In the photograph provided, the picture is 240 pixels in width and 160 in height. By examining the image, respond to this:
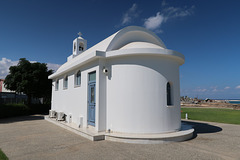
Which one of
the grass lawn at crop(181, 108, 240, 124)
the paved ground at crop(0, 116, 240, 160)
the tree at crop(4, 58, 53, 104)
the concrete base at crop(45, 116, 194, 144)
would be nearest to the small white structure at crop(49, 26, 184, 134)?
the concrete base at crop(45, 116, 194, 144)

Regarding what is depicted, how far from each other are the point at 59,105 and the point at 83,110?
15.8 ft

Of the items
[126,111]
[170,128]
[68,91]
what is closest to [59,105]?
[68,91]

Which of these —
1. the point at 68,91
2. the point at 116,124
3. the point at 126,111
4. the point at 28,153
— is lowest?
the point at 28,153

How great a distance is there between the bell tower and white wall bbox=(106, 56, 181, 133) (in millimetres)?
9364

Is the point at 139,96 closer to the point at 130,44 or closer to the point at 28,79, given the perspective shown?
the point at 130,44

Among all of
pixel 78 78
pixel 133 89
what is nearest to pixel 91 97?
pixel 78 78

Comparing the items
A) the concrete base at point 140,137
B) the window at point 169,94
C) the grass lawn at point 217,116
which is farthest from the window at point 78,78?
the grass lawn at point 217,116

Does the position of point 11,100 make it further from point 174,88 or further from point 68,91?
point 174,88

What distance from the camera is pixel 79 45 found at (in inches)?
638

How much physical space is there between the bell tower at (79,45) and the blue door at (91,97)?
827cm

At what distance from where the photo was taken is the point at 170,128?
738 cm

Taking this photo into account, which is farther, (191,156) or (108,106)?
(108,106)

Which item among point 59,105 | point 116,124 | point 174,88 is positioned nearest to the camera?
point 116,124

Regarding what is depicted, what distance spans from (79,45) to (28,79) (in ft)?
23.7
